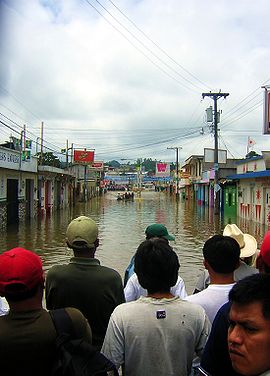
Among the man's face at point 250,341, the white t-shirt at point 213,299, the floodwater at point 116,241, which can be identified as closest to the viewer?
the man's face at point 250,341

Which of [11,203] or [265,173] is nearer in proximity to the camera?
[265,173]

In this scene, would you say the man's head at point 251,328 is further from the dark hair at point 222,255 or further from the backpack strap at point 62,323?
the dark hair at point 222,255

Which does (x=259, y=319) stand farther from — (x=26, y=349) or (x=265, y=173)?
(x=265, y=173)

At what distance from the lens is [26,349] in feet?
6.34

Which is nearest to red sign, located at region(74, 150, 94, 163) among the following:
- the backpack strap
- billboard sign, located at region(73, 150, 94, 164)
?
billboard sign, located at region(73, 150, 94, 164)

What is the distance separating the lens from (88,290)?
275 centimetres

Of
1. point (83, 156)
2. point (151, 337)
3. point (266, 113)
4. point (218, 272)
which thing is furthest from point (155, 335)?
point (83, 156)

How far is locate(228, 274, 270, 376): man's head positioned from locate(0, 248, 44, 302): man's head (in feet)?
3.28

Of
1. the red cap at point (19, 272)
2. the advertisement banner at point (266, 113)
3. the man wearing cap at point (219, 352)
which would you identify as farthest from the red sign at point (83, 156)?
the man wearing cap at point (219, 352)

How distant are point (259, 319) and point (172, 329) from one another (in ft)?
2.89

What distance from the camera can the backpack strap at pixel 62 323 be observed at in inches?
78.4

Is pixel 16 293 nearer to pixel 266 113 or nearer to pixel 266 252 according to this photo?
pixel 266 252

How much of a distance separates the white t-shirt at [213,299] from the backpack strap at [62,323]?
1.02 meters

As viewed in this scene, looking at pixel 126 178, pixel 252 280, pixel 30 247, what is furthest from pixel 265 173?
pixel 126 178
